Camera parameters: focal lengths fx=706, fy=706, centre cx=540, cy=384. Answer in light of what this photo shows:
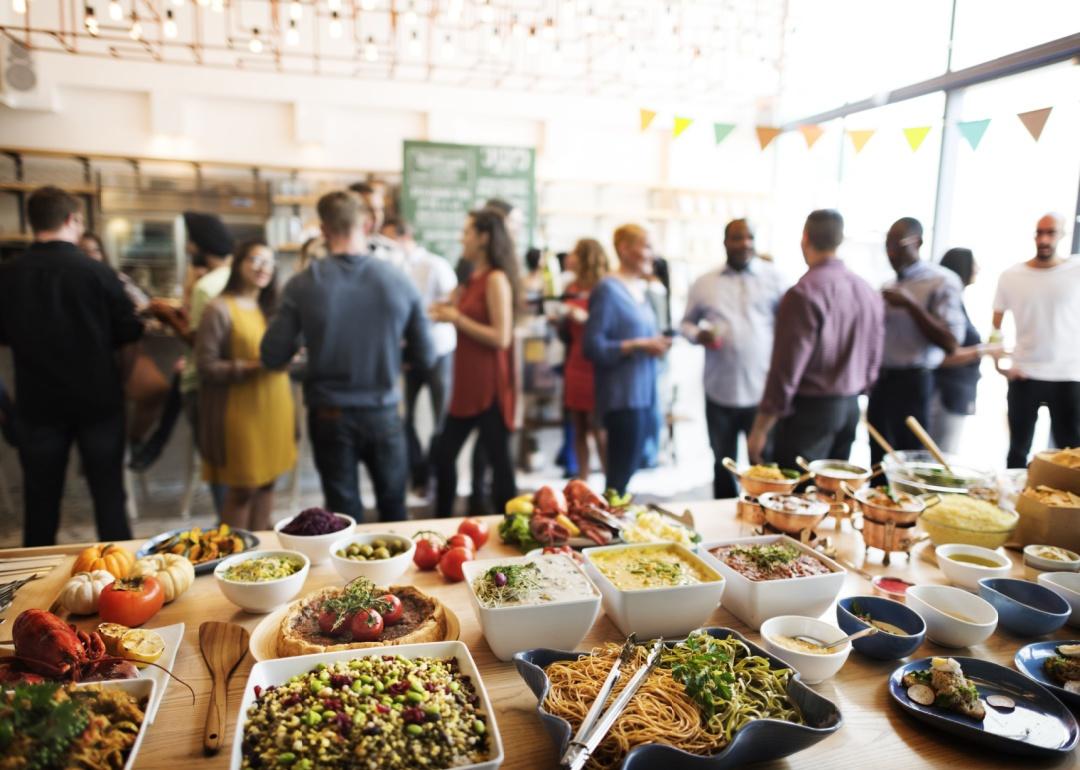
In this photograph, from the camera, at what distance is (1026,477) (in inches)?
89.2

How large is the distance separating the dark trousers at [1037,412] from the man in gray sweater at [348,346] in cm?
322

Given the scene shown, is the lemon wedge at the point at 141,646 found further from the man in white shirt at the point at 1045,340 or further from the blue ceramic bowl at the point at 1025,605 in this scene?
the man in white shirt at the point at 1045,340

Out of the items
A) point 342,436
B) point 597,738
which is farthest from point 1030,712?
point 342,436

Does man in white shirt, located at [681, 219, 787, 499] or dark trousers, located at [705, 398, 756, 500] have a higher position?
man in white shirt, located at [681, 219, 787, 499]

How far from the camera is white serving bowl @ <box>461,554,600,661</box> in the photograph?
130cm

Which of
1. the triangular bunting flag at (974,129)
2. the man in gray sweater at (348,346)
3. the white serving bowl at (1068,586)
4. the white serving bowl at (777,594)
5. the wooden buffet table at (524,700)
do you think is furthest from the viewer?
the triangular bunting flag at (974,129)

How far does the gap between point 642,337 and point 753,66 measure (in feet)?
19.5

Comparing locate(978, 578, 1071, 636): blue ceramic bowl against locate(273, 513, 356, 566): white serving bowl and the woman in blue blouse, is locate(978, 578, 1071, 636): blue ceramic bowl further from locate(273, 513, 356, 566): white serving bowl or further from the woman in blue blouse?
the woman in blue blouse

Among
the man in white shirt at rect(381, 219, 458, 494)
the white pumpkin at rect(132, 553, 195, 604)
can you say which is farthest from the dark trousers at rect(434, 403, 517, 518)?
the white pumpkin at rect(132, 553, 195, 604)

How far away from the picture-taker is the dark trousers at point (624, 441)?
3.55 metres

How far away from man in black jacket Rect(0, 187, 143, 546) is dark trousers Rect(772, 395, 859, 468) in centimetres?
293

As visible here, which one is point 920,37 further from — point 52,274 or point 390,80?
point 52,274

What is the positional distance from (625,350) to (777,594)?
2057 mm

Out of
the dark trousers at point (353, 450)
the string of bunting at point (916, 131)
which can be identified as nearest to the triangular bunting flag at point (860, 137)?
the string of bunting at point (916, 131)
